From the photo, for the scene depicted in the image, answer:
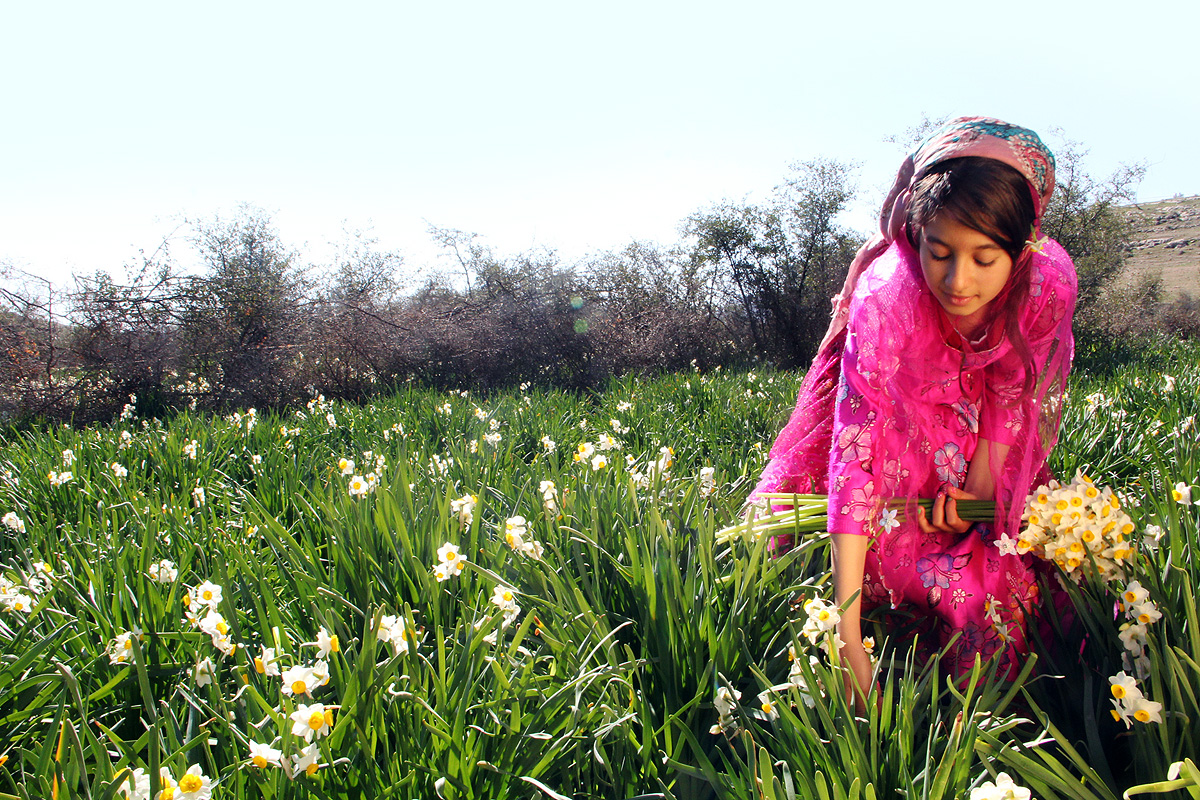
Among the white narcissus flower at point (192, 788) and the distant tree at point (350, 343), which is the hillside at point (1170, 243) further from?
the white narcissus flower at point (192, 788)

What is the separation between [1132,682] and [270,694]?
1460 mm

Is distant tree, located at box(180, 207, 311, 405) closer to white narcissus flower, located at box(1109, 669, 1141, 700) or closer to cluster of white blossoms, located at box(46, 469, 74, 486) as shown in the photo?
cluster of white blossoms, located at box(46, 469, 74, 486)

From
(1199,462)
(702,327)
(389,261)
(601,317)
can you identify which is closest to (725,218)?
(702,327)

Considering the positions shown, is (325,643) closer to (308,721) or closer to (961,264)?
(308,721)

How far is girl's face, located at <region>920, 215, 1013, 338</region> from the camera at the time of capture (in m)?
1.39

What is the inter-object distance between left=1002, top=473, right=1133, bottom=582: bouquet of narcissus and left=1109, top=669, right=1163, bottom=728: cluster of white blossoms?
43 cm

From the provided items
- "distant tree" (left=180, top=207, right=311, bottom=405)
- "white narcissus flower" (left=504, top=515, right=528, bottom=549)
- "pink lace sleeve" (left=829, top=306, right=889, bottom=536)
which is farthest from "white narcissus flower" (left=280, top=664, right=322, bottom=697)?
"distant tree" (left=180, top=207, right=311, bottom=405)

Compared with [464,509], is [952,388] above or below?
above

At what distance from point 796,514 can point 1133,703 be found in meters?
0.73

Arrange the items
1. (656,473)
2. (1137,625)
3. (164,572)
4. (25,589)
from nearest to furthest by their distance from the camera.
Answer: (1137,625)
(164,572)
(25,589)
(656,473)

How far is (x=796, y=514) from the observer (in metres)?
1.69

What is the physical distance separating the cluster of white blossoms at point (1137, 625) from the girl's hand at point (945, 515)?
15.0 inches

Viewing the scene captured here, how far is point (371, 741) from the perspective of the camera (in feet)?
3.76

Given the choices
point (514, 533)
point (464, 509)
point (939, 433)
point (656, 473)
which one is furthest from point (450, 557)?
point (939, 433)
